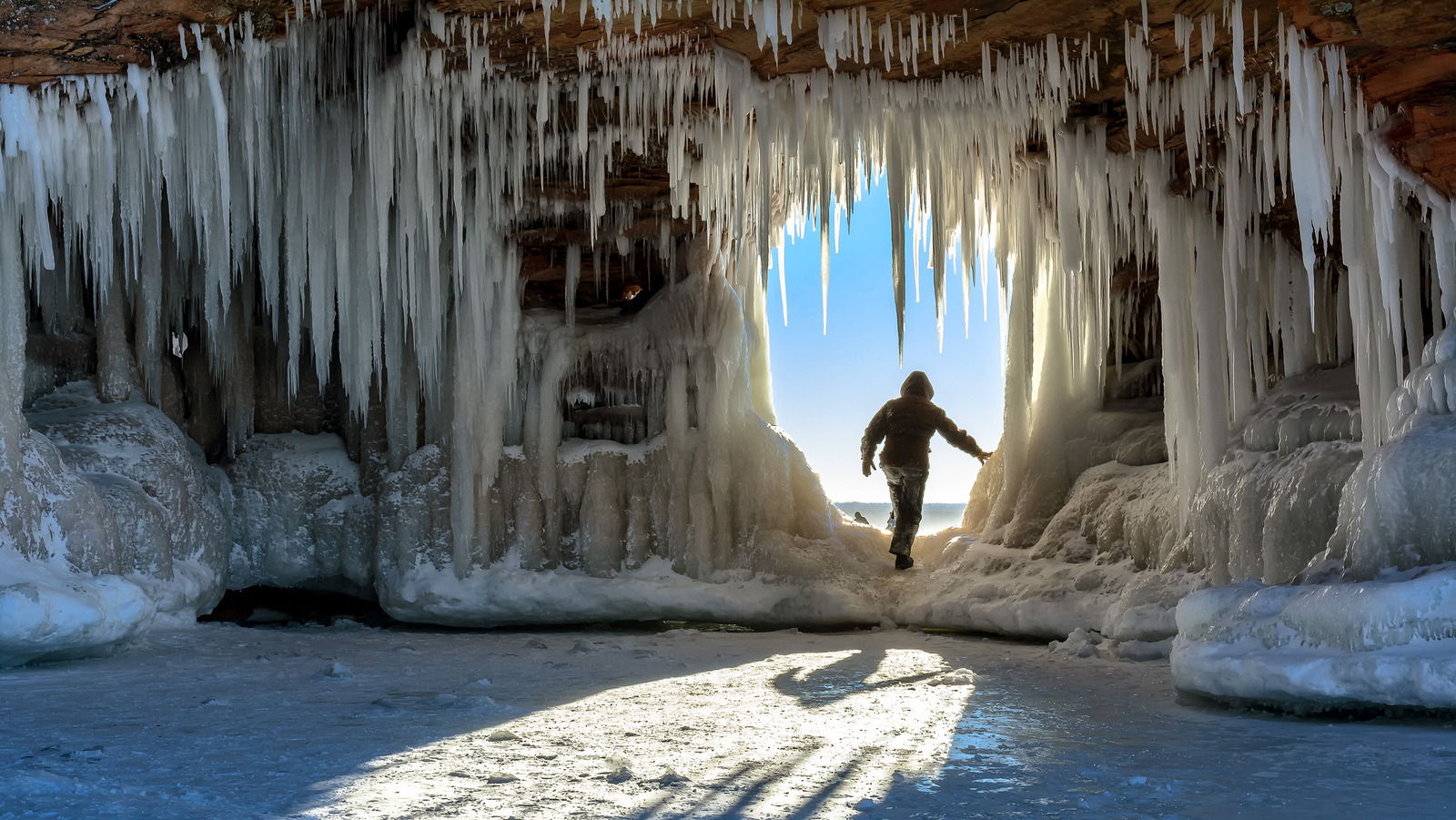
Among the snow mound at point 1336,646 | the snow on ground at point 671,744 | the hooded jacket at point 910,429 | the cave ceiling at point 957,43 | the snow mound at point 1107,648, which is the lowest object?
the snow mound at point 1107,648

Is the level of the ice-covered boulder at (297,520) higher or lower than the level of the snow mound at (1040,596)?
higher

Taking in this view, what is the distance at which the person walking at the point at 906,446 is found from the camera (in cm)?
1098

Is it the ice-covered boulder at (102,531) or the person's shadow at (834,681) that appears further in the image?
the ice-covered boulder at (102,531)

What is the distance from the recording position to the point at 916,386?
447 inches

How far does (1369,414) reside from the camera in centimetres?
669

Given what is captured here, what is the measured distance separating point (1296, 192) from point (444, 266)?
266 inches

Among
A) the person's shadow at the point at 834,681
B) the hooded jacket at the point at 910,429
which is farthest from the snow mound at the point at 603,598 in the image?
the person's shadow at the point at 834,681

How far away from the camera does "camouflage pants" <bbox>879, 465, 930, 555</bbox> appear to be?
431 inches

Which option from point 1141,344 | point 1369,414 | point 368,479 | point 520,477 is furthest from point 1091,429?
point 368,479

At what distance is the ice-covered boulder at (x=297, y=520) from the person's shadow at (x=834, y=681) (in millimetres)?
5411

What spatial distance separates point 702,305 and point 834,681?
541cm

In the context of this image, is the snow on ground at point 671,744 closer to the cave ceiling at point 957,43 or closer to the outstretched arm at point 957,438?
the cave ceiling at point 957,43

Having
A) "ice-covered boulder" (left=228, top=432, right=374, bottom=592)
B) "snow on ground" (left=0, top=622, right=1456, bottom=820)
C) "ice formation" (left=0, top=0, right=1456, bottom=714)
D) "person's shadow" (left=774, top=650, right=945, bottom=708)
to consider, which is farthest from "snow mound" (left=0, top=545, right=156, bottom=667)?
"person's shadow" (left=774, top=650, right=945, bottom=708)

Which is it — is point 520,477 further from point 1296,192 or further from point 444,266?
point 1296,192
